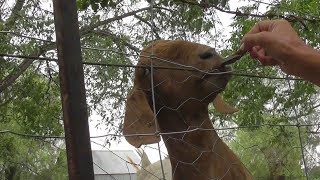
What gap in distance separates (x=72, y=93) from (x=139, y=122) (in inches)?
20.8

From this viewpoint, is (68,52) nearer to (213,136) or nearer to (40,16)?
(213,136)

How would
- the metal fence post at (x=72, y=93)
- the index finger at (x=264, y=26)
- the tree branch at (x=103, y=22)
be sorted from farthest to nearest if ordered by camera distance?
1. the tree branch at (x=103, y=22)
2. the metal fence post at (x=72, y=93)
3. the index finger at (x=264, y=26)

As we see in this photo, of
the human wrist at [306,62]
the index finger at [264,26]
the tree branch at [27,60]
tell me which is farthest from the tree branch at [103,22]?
the human wrist at [306,62]

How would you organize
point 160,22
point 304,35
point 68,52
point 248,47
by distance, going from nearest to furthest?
point 248,47 < point 68,52 < point 304,35 < point 160,22

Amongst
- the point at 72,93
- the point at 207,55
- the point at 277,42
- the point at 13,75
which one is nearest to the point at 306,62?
the point at 277,42

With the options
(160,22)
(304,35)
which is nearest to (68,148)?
(304,35)

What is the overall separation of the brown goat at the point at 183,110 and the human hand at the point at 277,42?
0.59m

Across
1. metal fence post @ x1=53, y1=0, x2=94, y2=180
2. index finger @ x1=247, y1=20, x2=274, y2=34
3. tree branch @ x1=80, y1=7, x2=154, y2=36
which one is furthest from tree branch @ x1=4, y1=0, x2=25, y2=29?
index finger @ x1=247, y1=20, x2=274, y2=34

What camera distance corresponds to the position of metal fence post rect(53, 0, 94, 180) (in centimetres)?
95

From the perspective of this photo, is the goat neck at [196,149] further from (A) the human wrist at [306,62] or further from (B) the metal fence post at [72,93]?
(A) the human wrist at [306,62]

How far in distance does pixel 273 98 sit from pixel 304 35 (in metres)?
1.13

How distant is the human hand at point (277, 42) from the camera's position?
0.74 m

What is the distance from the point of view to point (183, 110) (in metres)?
1.52

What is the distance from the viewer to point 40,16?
5238mm
